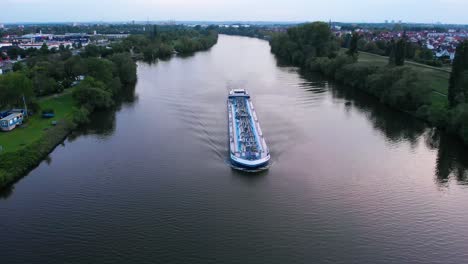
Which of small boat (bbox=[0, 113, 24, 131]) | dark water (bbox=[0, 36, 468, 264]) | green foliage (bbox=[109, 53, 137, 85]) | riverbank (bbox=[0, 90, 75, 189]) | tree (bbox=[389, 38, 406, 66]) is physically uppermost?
tree (bbox=[389, 38, 406, 66])

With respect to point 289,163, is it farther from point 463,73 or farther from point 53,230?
point 463,73

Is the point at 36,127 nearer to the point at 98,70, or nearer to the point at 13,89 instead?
the point at 13,89

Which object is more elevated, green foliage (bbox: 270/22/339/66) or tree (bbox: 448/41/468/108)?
green foliage (bbox: 270/22/339/66)

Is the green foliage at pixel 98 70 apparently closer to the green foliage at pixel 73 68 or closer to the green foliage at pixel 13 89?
the green foliage at pixel 73 68

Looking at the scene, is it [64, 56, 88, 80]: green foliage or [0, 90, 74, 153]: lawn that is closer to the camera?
[0, 90, 74, 153]: lawn

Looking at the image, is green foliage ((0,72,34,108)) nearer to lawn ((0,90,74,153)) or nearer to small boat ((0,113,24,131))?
lawn ((0,90,74,153))

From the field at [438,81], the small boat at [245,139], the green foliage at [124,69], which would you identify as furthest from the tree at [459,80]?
the green foliage at [124,69]

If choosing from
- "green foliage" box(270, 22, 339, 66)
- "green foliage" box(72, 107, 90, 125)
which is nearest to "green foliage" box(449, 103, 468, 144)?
"green foliage" box(72, 107, 90, 125)

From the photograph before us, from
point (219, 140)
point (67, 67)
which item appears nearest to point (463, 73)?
point (219, 140)

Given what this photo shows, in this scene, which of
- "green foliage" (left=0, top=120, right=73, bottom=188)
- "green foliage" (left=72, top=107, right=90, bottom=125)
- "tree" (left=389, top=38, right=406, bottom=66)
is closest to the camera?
"green foliage" (left=0, top=120, right=73, bottom=188)
